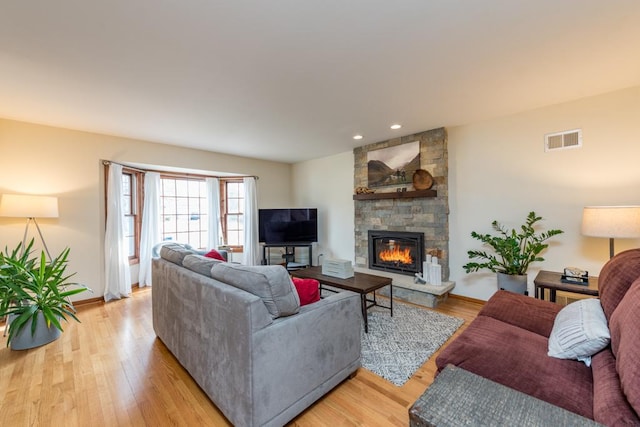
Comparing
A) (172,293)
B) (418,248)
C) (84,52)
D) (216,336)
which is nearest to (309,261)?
(418,248)

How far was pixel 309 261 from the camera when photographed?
5250 mm

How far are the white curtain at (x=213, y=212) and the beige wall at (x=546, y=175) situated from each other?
421 centimetres

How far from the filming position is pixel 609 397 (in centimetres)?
94

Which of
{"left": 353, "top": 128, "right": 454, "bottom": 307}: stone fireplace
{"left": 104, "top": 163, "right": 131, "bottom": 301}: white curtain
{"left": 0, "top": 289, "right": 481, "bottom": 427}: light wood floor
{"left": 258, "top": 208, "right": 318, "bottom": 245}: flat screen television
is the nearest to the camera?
{"left": 0, "top": 289, "right": 481, "bottom": 427}: light wood floor

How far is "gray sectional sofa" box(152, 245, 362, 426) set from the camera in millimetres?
1387

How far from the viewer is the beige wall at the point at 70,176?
10.2ft

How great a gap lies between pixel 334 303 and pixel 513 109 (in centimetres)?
308

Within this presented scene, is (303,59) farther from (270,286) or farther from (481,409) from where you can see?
(481,409)

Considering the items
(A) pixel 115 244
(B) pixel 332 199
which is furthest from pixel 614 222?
(A) pixel 115 244

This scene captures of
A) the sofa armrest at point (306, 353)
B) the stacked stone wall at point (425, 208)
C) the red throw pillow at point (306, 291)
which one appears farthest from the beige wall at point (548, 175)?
the red throw pillow at point (306, 291)

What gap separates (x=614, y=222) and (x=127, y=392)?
13.4ft

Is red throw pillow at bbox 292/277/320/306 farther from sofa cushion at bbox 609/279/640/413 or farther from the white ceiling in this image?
the white ceiling

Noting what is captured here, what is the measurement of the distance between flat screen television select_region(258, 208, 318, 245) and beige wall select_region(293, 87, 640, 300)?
2.51 metres

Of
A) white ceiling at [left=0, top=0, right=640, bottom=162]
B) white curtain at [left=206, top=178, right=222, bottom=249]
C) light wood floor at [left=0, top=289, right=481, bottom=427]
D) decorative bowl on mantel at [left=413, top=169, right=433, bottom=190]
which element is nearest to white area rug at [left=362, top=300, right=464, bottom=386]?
light wood floor at [left=0, top=289, right=481, bottom=427]
